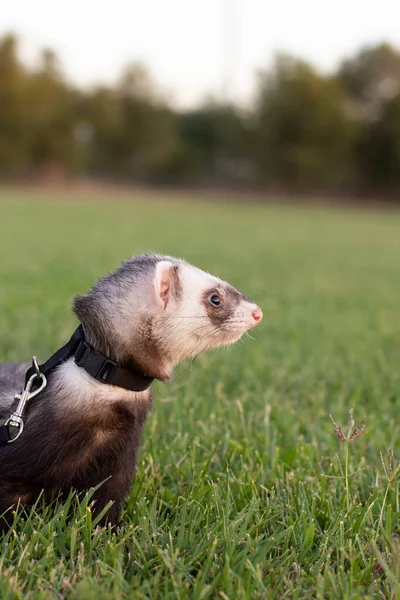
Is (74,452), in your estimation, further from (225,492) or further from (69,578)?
(225,492)

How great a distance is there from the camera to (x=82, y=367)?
2.32 metres

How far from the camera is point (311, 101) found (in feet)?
178

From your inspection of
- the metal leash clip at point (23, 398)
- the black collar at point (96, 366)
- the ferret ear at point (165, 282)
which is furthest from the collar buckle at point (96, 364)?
the ferret ear at point (165, 282)

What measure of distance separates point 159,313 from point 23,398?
568 mm

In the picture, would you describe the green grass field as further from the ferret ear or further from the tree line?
the tree line

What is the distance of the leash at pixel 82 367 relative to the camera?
2.28m

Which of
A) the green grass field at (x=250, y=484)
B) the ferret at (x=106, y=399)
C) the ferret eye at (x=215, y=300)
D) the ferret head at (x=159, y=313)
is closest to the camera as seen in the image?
the green grass field at (x=250, y=484)

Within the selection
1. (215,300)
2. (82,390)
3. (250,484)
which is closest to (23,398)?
(82,390)

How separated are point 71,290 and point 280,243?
38.5 feet

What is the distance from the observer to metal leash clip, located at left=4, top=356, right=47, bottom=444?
2258 mm

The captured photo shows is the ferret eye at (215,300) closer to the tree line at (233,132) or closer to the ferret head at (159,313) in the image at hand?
the ferret head at (159,313)

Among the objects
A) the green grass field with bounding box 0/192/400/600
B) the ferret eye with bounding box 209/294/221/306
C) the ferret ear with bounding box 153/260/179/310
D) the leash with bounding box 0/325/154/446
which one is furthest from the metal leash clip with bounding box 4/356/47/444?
the ferret eye with bounding box 209/294/221/306

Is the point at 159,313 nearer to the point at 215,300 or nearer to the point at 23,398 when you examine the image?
the point at 215,300

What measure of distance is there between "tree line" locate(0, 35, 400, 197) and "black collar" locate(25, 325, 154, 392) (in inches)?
2031
